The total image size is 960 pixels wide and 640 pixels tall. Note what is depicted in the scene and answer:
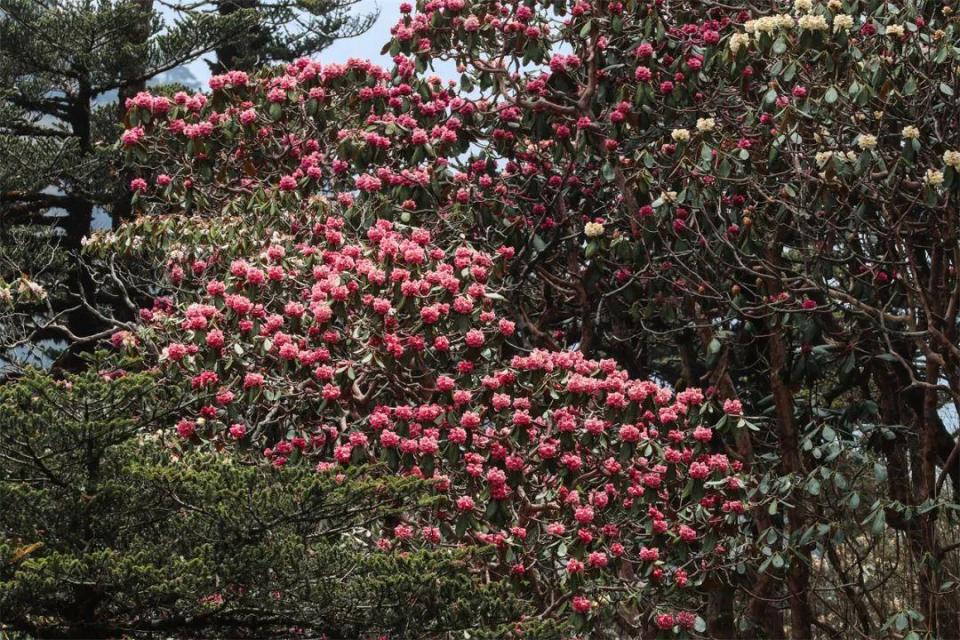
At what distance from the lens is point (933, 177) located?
538cm

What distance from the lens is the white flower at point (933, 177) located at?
5375 millimetres

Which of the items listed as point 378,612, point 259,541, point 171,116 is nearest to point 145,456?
point 259,541

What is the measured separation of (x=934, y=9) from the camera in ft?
19.8

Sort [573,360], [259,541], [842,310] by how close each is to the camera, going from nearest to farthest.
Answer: [259,541], [573,360], [842,310]

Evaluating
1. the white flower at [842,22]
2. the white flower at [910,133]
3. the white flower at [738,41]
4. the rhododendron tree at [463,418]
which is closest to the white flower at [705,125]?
the white flower at [738,41]

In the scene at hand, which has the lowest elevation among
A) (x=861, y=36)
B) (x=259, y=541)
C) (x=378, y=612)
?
(x=378, y=612)

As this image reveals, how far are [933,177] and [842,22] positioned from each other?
0.79m

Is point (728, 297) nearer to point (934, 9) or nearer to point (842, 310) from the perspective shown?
point (842, 310)

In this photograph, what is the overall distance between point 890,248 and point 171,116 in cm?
380

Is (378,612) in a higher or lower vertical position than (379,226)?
lower

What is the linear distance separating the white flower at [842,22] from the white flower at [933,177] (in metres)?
0.73

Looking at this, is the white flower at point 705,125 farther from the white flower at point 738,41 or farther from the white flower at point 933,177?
the white flower at point 933,177

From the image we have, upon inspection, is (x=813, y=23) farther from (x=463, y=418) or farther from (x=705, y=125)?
(x=463, y=418)

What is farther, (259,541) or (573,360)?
(573,360)
